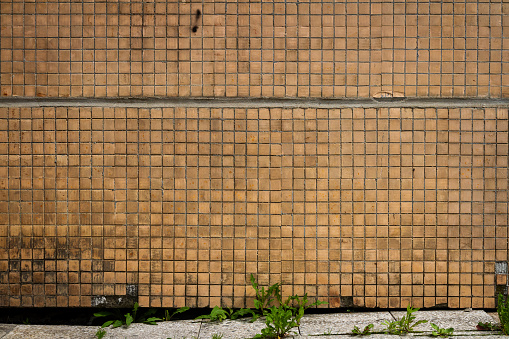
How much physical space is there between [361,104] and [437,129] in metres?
0.81

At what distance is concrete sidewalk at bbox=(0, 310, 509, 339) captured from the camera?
3242 mm

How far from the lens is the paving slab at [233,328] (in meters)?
3.26

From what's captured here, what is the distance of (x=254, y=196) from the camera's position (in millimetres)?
3582

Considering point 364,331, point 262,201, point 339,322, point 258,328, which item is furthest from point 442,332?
point 262,201

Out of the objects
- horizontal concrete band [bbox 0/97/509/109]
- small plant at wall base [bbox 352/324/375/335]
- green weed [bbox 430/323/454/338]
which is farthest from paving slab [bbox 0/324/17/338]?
green weed [bbox 430/323/454/338]

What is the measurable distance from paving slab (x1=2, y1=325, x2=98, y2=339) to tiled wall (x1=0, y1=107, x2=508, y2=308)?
0.27 metres

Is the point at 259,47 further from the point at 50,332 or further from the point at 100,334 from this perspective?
the point at 50,332

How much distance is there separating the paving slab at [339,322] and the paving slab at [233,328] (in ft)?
1.45

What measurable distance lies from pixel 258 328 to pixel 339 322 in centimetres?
80

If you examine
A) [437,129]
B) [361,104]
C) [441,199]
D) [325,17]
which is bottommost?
[441,199]

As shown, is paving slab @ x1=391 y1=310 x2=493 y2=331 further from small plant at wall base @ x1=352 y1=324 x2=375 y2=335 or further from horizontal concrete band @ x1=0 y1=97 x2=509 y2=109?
horizontal concrete band @ x1=0 y1=97 x2=509 y2=109

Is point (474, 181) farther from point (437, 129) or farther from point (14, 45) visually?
point (14, 45)

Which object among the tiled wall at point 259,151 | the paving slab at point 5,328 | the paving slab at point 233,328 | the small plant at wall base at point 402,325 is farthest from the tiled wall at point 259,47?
the paving slab at point 5,328

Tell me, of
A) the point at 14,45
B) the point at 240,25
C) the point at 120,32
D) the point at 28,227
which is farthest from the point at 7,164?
the point at 240,25
